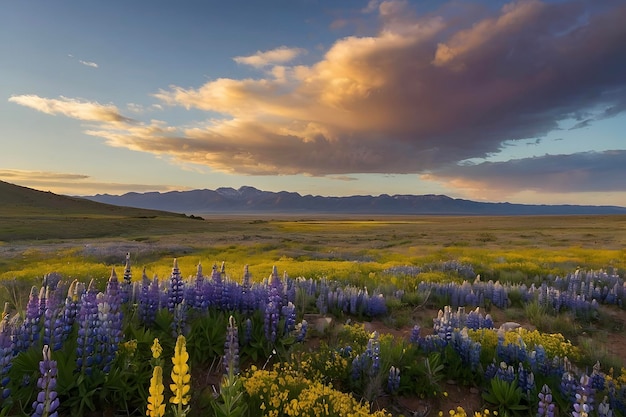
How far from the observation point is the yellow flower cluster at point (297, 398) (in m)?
3.39

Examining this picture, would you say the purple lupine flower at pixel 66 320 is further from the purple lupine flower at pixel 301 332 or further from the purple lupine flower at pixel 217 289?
the purple lupine flower at pixel 301 332

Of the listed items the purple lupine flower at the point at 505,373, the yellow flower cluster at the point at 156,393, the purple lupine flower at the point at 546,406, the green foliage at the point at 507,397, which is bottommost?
the green foliage at the point at 507,397

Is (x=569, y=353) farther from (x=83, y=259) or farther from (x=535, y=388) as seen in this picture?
(x=83, y=259)

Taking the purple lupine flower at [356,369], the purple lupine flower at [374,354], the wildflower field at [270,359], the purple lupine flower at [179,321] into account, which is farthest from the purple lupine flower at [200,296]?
the purple lupine flower at [374,354]

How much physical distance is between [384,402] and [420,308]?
4.63 metres

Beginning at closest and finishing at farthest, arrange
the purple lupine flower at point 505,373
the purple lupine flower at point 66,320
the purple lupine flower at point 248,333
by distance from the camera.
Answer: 1. the purple lupine flower at point 66,320
2. the purple lupine flower at point 505,373
3. the purple lupine flower at point 248,333

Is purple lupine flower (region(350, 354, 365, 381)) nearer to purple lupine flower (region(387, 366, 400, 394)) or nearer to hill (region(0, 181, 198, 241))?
purple lupine flower (region(387, 366, 400, 394))

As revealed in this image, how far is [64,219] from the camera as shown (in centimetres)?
7125

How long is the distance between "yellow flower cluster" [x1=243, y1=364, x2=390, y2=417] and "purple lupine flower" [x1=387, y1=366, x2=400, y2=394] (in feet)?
2.42

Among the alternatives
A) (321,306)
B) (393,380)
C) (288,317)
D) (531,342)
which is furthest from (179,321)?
(531,342)

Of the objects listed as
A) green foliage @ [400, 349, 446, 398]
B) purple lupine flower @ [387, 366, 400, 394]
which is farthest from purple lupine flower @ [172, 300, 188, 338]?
green foliage @ [400, 349, 446, 398]

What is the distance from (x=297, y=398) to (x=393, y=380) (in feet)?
4.23

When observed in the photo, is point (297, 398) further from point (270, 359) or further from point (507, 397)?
point (507, 397)

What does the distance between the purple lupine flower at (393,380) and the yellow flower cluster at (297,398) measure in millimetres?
738
